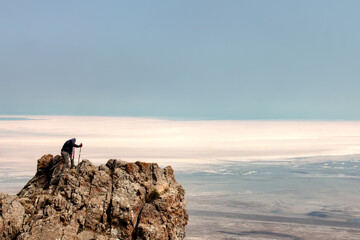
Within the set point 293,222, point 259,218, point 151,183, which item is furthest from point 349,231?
point 151,183

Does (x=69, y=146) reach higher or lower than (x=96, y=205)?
higher

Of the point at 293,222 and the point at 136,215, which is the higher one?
the point at 136,215

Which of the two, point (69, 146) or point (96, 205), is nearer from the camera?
point (96, 205)

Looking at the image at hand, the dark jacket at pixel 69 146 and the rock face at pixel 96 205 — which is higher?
the dark jacket at pixel 69 146

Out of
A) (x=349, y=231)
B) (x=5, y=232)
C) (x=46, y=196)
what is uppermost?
(x=46, y=196)

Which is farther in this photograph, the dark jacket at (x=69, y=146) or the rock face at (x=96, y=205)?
the dark jacket at (x=69, y=146)

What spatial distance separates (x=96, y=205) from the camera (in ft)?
91.2

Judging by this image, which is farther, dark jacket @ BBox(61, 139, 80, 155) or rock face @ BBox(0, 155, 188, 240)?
dark jacket @ BBox(61, 139, 80, 155)

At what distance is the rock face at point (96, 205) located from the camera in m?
26.2

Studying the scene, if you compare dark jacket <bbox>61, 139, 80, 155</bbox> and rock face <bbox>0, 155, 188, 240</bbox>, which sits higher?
dark jacket <bbox>61, 139, 80, 155</bbox>

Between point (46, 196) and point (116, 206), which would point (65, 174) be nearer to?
point (46, 196)

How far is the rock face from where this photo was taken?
86.0ft

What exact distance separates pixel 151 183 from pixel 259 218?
111957 mm

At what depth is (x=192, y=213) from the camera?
446 feet
